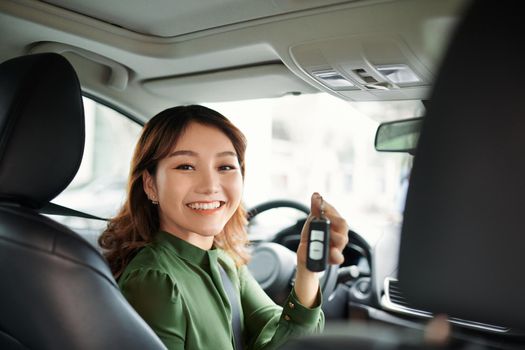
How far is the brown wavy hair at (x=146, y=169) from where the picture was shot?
1.84 meters

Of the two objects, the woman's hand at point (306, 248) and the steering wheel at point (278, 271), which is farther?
the steering wheel at point (278, 271)

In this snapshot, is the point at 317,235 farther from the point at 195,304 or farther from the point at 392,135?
the point at 392,135

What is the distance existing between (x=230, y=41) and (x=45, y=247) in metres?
1.12

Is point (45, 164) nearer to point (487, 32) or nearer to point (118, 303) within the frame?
point (118, 303)

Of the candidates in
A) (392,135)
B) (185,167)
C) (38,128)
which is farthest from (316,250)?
(38,128)

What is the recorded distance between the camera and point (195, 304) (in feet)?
5.52

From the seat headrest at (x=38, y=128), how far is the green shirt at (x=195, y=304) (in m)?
0.37

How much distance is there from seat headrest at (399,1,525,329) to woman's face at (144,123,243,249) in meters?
1.18

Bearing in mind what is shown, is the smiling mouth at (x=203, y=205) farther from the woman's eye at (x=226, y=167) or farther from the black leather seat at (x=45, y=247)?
the black leather seat at (x=45, y=247)

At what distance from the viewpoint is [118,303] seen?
1286 millimetres

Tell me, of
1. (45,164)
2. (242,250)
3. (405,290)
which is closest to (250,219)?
(242,250)

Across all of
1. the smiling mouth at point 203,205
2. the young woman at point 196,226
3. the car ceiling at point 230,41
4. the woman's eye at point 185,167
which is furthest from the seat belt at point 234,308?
the car ceiling at point 230,41

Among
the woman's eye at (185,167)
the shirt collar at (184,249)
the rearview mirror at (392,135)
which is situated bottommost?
the shirt collar at (184,249)

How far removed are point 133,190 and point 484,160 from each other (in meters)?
1.46
